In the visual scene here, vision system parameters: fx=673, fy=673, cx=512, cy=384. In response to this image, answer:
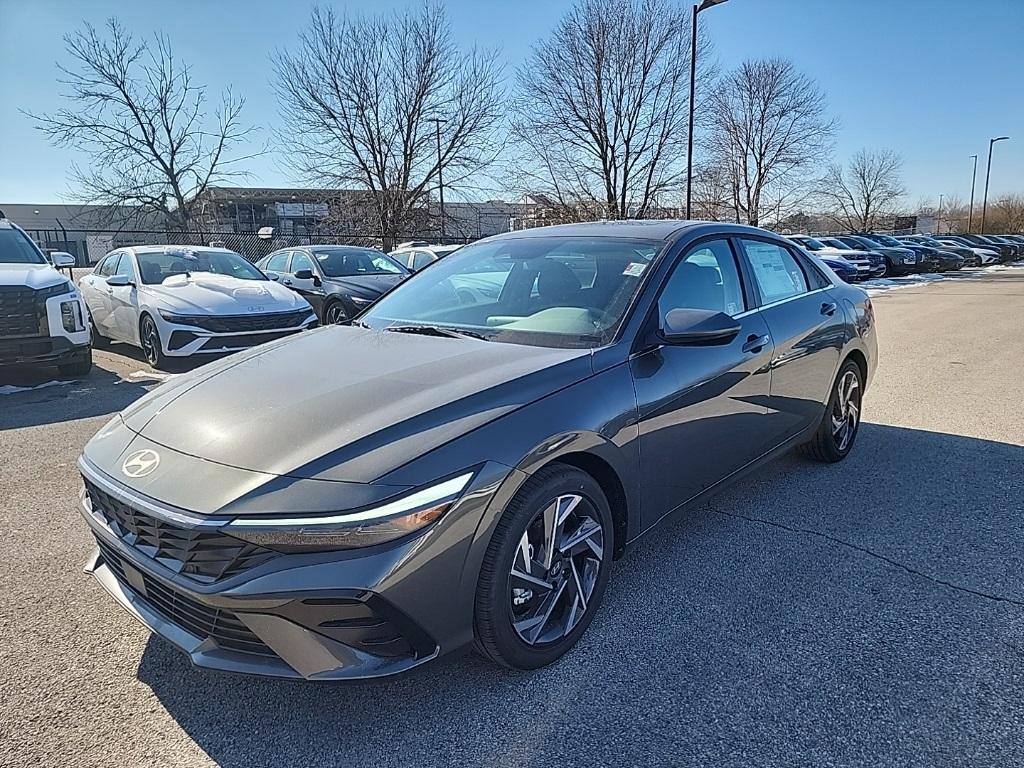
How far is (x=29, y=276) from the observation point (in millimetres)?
6926

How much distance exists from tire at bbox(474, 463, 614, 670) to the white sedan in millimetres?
6502

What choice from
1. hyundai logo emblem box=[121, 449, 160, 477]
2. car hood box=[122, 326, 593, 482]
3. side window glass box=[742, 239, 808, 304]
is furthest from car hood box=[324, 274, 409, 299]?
hyundai logo emblem box=[121, 449, 160, 477]

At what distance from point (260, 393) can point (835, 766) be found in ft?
7.25

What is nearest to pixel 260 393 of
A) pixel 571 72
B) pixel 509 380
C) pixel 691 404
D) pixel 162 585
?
pixel 162 585

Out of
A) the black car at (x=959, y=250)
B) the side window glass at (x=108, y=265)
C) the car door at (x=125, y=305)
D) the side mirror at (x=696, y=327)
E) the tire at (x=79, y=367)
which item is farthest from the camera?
the black car at (x=959, y=250)

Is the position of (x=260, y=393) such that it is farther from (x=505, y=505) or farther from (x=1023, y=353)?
(x=1023, y=353)

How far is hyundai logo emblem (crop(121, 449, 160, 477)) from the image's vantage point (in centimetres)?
216

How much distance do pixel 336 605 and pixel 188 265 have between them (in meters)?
8.53

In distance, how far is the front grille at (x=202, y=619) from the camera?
1.91 metres

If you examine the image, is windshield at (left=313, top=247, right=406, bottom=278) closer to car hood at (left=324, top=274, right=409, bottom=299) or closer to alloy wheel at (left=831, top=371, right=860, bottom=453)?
car hood at (left=324, top=274, right=409, bottom=299)

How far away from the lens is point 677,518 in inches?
120

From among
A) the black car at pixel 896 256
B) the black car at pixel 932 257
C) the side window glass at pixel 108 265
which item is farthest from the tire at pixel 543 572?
the black car at pixel 932 257

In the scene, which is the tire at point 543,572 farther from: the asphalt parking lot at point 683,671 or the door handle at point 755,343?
the door handle at point 755,343

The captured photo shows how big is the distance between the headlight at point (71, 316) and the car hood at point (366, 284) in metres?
3.82
